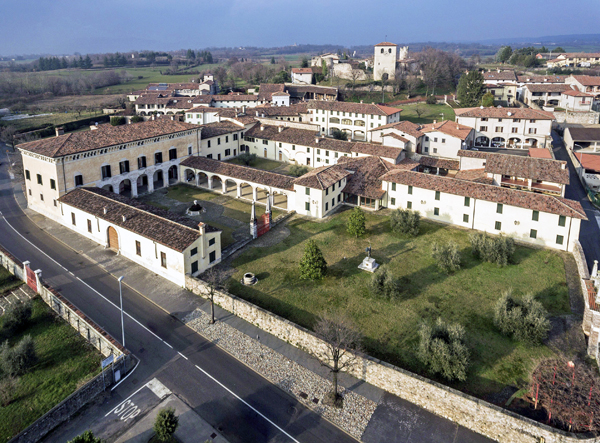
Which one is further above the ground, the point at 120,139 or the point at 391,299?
the point at 120,139

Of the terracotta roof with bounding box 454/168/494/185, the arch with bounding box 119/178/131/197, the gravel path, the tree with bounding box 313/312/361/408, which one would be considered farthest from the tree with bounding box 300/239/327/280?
the arch with bounding box 119/178/131/197

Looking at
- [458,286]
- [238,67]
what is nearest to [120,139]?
[458,286]

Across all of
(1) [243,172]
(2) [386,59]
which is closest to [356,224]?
(1) [243,172]

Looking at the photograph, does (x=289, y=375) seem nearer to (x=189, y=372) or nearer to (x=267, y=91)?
(x=189, y=372)

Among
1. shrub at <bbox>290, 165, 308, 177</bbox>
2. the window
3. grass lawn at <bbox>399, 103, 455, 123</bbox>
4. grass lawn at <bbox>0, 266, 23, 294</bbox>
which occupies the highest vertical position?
grass lawn at <bbox>399, 103, 455, 123</bbox>

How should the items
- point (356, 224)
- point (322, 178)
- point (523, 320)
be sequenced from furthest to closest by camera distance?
point (322, 178) < point (356, 224) < point (523, 320)

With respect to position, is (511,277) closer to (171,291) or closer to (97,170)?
(171,291)

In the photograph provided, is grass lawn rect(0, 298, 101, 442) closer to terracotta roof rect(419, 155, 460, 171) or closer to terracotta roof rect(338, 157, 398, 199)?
terracotta roof rect(338, 157, 398, 199)
